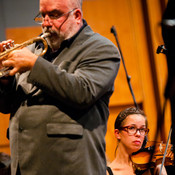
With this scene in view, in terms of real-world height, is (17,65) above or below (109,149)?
above

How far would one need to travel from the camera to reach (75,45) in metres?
1.76

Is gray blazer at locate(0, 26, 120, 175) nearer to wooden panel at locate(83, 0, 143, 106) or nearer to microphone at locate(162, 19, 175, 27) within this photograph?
microphone at locate(162, 19, 175, 27)

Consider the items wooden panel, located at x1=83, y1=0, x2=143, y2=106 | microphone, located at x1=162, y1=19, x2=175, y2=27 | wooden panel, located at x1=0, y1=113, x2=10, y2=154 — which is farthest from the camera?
wooden panel, located at x1=83, y1=0, x2=143, y2=106

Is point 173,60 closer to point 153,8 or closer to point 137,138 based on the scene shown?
point 137,138

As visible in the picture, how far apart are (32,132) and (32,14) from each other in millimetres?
3000

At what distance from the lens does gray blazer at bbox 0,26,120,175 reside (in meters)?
1.55

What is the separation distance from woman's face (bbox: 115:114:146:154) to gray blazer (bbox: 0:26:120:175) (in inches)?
32.2

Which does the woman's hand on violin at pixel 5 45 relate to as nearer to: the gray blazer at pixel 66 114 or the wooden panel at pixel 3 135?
the gray blazer at pixel 66 114

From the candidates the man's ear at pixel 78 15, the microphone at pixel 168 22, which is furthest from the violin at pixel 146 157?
the microphone at pixel 168 22

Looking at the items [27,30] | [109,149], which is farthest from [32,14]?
[109,149]

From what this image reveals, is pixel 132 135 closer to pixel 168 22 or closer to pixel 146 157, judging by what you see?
pixel 146 157

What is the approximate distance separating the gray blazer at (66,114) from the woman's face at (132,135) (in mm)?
818

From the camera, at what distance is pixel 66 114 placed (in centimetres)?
160

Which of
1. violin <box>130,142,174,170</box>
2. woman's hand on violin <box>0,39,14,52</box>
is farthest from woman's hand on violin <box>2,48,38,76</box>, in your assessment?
violin <box>130,142,174,170</box>
